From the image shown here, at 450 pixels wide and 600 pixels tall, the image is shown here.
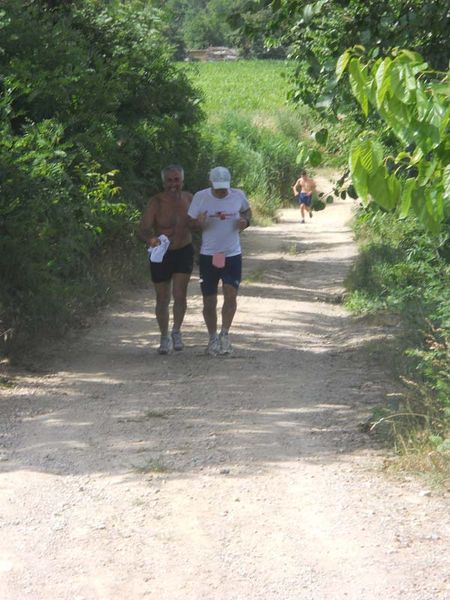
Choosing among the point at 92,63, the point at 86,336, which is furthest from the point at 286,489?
the point at 92,63

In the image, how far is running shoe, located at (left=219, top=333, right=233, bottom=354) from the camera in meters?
10.8

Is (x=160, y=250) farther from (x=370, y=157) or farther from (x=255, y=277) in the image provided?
A: (x=255, y=277)

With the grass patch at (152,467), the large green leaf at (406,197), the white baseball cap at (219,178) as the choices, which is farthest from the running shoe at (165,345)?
the large green leaf at (406,197)

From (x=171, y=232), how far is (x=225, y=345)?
1.21m

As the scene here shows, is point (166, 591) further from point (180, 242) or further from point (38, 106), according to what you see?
point (38, 106)

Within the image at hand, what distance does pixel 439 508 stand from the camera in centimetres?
623

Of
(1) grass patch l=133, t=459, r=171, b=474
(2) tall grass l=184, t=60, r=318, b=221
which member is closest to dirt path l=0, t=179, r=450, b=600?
(1) grass patch l=133, t=459, r=171, b=474

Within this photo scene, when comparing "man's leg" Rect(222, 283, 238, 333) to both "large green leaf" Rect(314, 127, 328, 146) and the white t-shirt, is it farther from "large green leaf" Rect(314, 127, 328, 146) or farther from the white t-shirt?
"large green leaf" Rect(314, 127, 328, 146)

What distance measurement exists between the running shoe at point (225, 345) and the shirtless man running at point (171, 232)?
1.61 ft

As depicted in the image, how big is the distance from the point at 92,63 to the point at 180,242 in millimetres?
5202

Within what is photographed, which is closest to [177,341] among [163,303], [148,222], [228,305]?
[163,303]

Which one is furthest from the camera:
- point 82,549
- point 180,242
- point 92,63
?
point 92,63

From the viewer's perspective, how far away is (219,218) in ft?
34.3

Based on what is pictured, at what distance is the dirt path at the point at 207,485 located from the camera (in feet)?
17.3
